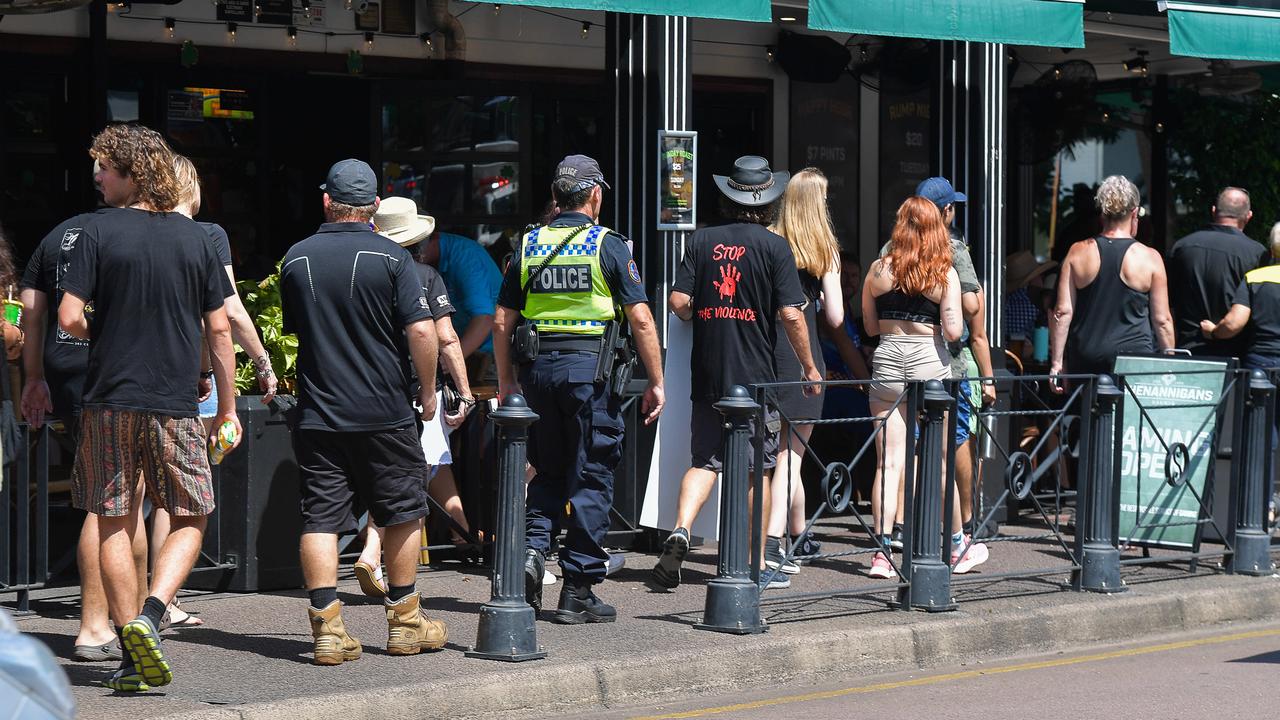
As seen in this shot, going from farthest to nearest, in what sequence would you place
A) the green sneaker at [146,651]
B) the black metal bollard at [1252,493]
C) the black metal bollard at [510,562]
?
the black metal bollard at [1252,493] → the black metal bollard at [510,562] → the green sneaker at [146,651]

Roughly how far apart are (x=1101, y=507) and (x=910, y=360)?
1115 millimetres

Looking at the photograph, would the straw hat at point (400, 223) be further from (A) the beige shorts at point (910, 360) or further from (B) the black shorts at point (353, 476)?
(A) the beige shorts at point (910, 360)

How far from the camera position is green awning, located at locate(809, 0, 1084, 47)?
29.9 ft

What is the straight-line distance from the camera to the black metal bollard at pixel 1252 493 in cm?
875

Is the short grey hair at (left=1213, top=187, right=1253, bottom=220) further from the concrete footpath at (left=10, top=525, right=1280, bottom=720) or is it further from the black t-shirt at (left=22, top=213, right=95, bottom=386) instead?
the black t-shirt at (left=22, top=213, right=95, bottom=386)

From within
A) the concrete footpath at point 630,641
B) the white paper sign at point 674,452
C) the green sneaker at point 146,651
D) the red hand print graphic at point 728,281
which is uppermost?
the red hand print graphic at point 728,281

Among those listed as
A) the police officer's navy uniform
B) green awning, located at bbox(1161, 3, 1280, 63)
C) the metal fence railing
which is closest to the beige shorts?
the metal fence railing

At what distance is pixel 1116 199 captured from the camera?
9.38 metres

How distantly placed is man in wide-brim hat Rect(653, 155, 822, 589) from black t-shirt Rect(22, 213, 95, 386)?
2.59 meters

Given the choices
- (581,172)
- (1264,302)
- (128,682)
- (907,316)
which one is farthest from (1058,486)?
(128,682)

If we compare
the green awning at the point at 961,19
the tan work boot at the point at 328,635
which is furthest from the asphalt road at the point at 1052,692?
the green awning at the point at 961,19

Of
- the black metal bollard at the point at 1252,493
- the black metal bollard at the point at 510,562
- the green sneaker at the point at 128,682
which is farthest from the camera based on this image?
the black metal bollard at the point at 1252,493

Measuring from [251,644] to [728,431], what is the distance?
2008mm

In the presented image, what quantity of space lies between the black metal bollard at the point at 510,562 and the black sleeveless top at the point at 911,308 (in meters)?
2.44
